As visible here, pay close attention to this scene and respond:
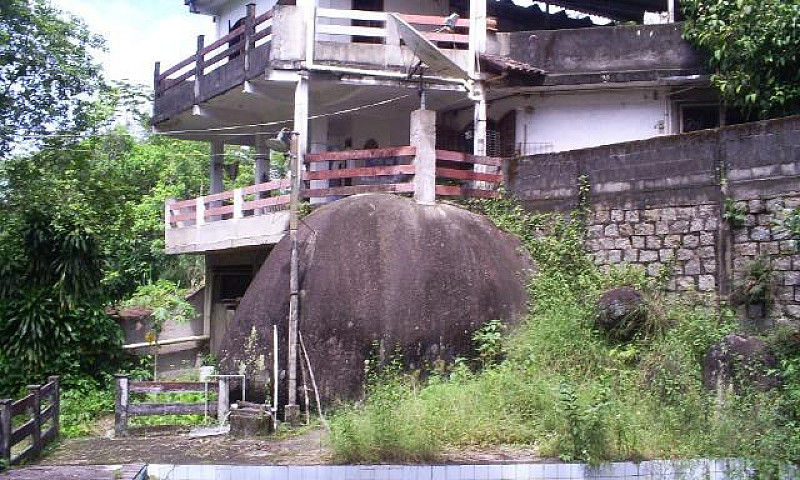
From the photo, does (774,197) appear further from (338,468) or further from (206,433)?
(206,433)

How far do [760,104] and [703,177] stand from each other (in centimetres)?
284

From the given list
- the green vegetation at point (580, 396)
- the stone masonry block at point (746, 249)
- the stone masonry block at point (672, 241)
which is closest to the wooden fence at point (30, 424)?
the green vegetation at point (580, 396)

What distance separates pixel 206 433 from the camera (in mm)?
11656

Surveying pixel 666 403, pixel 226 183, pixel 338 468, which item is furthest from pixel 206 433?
pixel 226 183

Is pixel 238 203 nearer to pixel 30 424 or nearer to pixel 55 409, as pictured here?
pixel 55 409

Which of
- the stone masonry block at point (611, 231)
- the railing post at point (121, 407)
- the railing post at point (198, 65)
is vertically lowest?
the railing post at point (121, 407)

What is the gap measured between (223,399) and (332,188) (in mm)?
4054

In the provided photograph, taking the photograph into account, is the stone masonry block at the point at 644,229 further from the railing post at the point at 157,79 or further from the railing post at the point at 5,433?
the railing post at the point at 157,79

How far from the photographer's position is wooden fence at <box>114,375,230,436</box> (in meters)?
12.2

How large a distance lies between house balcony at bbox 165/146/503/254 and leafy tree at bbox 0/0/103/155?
6804 mm

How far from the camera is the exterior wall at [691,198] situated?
1188 centimetres

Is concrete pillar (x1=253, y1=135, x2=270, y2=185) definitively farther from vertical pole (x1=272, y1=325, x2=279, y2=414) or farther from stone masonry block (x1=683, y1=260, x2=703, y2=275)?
stone masonry block (x1=683, y1=260, x2=703, y2=275)

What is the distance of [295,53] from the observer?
15312 millimetres

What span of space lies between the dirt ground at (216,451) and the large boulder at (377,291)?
134 cm
